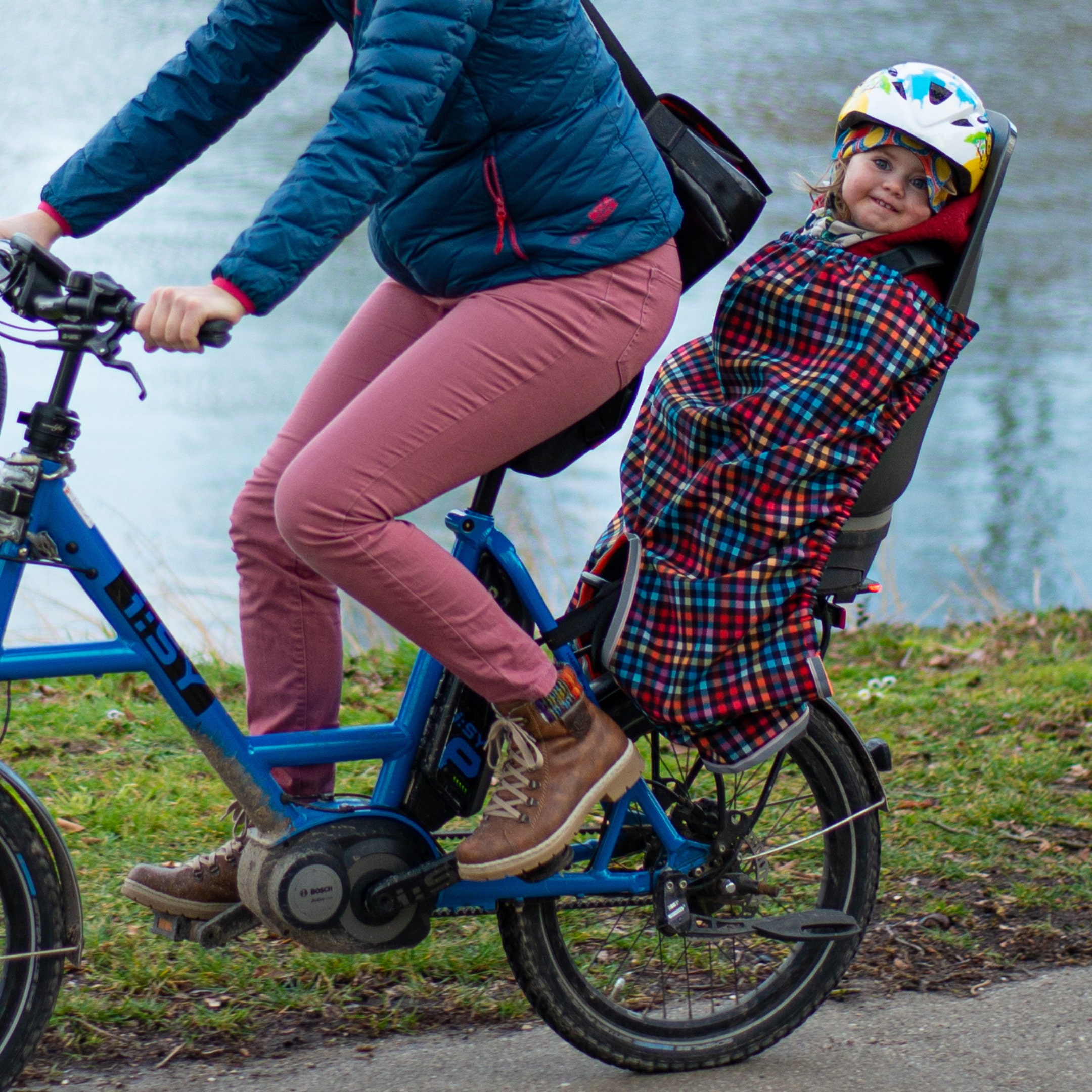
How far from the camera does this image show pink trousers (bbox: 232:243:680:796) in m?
2.30

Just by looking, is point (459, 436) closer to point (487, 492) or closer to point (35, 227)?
point (487, 492)

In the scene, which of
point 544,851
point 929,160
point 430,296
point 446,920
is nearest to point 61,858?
point 544,851

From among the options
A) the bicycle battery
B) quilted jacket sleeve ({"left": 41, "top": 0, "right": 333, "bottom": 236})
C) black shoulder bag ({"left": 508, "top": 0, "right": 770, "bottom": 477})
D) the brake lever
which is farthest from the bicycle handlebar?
the bicycle battery

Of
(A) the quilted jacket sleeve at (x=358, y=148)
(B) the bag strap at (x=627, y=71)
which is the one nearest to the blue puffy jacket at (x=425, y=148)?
(A) the quilted jacket sleeve at (x=358, y=148)

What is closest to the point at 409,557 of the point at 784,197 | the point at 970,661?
the point at 970,661

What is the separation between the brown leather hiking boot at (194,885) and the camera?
2.65m

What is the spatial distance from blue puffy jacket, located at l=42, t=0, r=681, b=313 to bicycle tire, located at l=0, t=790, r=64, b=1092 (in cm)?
97

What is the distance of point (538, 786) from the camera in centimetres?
253

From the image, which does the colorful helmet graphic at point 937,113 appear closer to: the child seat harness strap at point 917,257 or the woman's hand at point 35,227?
the child seat harness strap at point 917,257

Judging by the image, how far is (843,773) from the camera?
2.81m

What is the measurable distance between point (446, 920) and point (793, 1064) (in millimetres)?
946

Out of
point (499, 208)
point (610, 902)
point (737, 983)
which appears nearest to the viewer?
point (499, 208)

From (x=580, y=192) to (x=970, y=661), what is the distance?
155 inches

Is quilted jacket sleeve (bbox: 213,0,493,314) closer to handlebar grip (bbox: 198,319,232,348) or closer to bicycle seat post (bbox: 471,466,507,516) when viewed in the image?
handlebar grip (bbox: 198,319,232,348)
